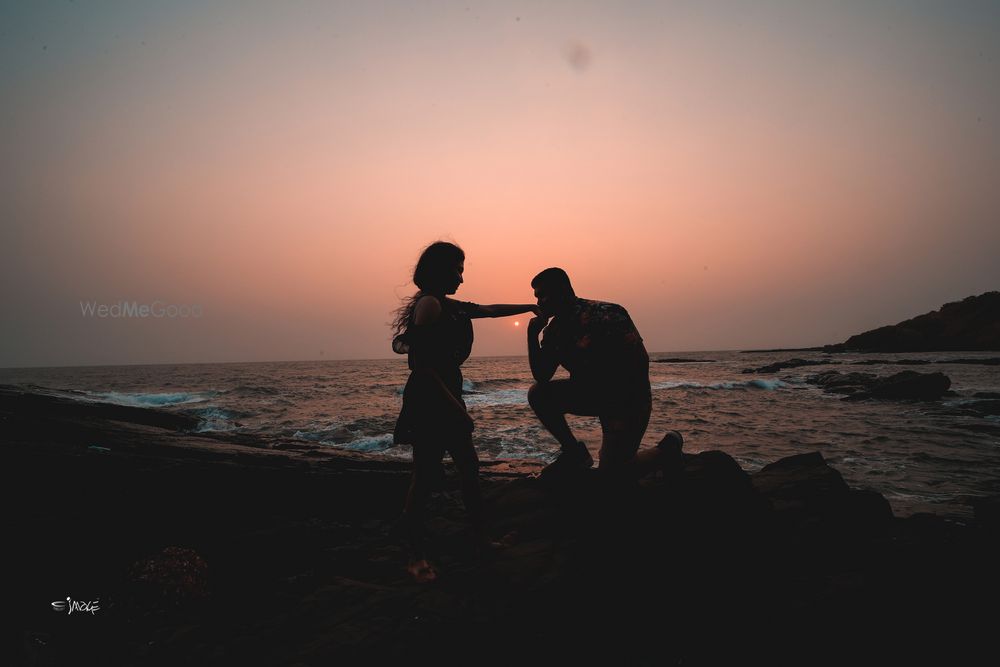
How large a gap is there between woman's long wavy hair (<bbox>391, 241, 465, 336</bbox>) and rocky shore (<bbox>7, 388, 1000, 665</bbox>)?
6.71 ft

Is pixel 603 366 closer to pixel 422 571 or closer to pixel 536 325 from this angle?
pixel 536 325

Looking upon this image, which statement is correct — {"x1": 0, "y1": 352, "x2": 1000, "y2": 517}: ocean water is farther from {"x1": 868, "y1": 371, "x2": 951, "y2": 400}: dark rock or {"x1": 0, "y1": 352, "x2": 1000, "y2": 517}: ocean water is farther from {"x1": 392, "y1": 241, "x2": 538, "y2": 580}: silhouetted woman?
{"x1": 392, "y1": 241, "x2": 538, "y2": 580}: silhouetted woman

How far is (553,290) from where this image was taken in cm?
418

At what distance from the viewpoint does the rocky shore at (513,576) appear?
245 cm

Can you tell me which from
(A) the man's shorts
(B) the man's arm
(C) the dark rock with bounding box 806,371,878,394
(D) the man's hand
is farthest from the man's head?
(C) the dark rock with bounding box 806,371,878,394

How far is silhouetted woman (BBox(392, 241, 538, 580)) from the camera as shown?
339 centimetres

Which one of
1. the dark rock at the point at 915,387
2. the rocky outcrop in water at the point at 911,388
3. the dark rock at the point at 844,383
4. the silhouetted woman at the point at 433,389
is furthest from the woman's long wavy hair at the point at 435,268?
the dark rock at the point at 844,383

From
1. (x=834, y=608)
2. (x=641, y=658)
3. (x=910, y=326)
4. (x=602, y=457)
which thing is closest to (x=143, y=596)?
(x=641, y=658)

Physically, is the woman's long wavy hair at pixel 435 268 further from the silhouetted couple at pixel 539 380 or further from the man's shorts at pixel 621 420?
the man's shorts at pixel 621 420

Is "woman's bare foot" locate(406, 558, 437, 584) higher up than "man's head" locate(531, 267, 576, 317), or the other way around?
"man's head" locate(531, 267, 576, 317)

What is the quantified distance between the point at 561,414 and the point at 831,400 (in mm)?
23077

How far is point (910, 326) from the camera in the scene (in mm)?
94938

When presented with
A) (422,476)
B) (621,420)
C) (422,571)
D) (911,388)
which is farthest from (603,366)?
(911,388)

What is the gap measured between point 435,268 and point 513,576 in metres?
2.28
